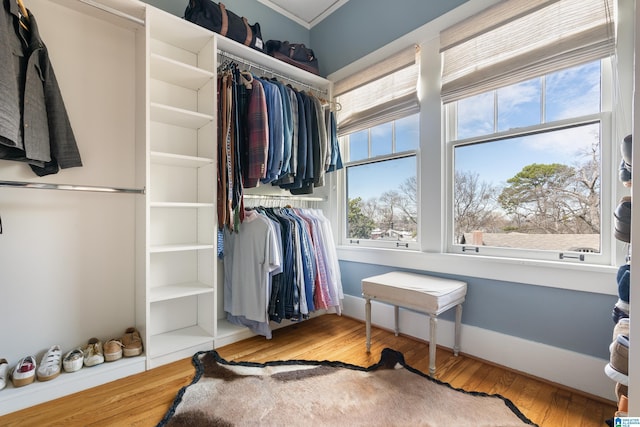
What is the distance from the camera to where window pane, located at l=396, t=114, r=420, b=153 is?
228cm

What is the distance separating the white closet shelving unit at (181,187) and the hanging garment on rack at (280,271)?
20 centimetres

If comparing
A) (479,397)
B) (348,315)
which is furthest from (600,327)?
(348,315)

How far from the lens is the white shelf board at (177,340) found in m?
1.79

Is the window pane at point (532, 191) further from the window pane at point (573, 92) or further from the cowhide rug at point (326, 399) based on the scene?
the cowhide rug at point (326, 399)

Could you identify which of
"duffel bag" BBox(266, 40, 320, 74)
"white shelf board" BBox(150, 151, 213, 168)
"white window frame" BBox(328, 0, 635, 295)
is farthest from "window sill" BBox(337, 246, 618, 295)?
"duffel bag" BBox(266, 40, 320, 74)

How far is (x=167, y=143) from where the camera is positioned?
2.09 meters

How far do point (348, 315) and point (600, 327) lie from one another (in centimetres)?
170

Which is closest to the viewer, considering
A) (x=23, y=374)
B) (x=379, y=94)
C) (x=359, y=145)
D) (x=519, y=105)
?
(x=23, y=374)

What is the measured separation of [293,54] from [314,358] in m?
2.45

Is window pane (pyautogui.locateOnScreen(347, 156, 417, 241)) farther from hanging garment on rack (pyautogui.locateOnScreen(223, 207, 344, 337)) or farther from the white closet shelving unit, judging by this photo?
the white closet shelving unit

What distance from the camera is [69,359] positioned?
60.7 inches

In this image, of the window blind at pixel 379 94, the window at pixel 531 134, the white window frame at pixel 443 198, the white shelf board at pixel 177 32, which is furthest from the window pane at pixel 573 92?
the white shelf board at pixel 177 32

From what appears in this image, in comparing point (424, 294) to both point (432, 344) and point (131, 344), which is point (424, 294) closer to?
point (432, 344)

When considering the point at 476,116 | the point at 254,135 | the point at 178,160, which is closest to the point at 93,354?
the point at 178,160
